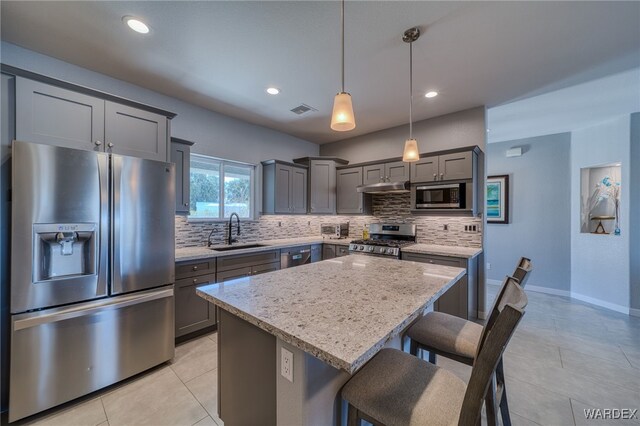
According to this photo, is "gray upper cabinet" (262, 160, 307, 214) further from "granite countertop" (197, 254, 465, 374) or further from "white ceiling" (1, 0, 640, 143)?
"granite countertop" (197, 254, 465, 374)

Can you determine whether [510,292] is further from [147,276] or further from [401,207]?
[401,207]

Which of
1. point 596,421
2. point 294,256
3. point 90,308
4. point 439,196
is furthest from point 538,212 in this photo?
point 90,308

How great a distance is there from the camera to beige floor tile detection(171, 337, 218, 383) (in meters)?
2.28

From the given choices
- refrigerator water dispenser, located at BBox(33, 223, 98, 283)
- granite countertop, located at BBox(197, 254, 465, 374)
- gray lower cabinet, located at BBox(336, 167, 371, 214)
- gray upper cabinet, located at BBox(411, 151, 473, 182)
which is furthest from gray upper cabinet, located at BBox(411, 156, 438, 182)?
refrigerator water dispenser, located at BBox(33, 223, 98, 283)

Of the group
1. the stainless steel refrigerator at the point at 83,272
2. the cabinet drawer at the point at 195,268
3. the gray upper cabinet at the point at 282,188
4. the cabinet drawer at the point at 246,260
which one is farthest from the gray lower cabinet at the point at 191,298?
the gray upper cabinet at the point at 282,188

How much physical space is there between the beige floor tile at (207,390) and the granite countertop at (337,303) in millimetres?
1026

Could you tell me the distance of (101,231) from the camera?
6.44 feet

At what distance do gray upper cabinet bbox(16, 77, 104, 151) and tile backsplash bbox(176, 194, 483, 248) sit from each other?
4.38 feet

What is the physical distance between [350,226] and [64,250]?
385 centimetres

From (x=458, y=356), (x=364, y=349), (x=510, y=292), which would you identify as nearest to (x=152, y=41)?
(x=364, y=349)

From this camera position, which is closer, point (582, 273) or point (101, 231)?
point (101, 231)

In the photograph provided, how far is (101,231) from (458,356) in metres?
2.58

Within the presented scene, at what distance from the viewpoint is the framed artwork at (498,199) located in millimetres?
4852

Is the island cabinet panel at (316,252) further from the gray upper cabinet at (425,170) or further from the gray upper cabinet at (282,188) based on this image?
the gray upper cabinet at (425,170)
